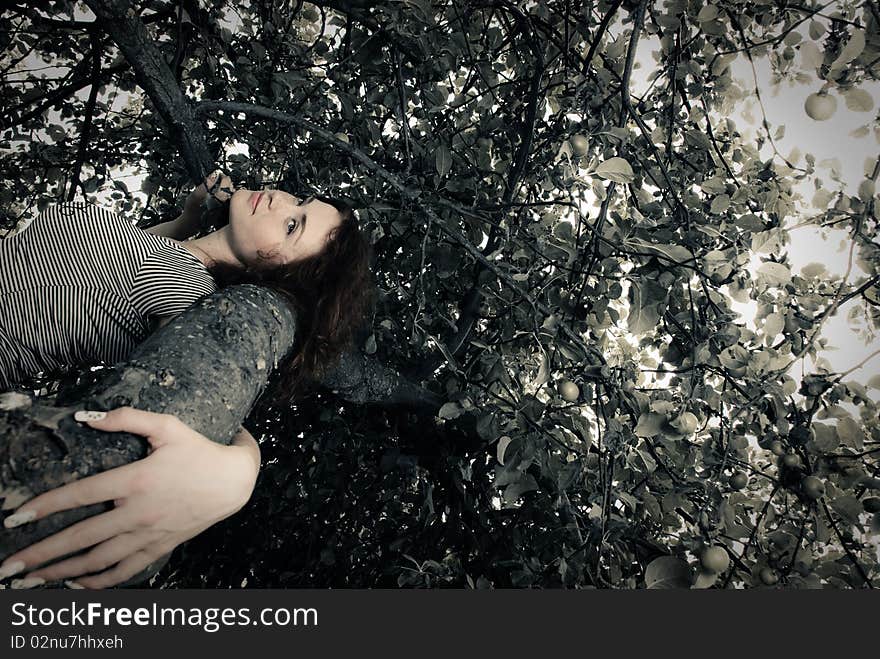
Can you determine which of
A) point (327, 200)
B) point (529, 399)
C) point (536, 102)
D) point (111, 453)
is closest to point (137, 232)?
point (111, 453)

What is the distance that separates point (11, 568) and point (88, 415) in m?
0.21

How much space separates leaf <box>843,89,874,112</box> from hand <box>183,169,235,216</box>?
184 cm

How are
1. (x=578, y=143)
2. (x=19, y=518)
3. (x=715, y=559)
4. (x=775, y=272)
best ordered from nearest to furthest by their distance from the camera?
(x=19, y=518) → (x=715, y=559) → (x=775, y=272) → (x=578, y=143)

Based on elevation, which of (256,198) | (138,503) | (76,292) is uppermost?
(256,198)

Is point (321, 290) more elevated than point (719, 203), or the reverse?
point (719, 203)

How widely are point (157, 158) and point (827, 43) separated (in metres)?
2.84

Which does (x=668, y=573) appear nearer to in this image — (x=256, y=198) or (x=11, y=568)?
(x=11, y=568)

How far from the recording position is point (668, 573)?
3.41 ft

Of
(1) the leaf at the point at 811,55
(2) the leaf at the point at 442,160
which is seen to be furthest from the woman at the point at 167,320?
(1) the leaf at the point at 811,55

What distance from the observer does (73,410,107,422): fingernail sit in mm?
742

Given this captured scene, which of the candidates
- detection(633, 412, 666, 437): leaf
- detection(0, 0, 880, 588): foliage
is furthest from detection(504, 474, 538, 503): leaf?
detection(633, 412, 666, 437): leaf

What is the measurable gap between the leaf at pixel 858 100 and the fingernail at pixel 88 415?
4.88 ft

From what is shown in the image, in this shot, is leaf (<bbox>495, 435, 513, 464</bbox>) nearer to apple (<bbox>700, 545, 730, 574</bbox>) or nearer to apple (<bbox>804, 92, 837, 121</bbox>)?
apple (<bbox>700, 545, 730, 574</bbox>)

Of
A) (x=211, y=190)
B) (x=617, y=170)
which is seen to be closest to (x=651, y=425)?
(x=617, y=170)
